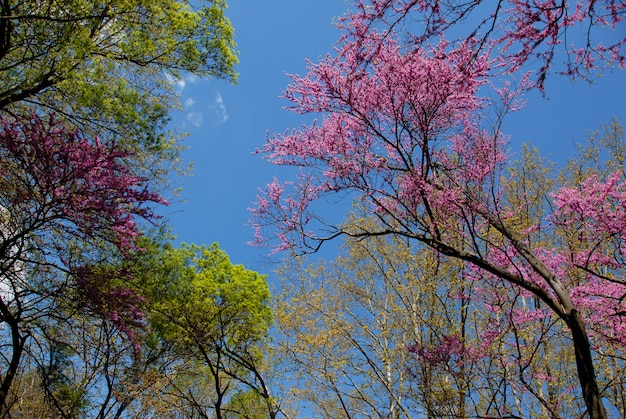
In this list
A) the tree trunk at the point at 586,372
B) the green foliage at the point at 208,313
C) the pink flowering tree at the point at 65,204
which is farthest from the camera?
the green foliage at the point at 208,313

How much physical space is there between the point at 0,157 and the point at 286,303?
19.9 feet

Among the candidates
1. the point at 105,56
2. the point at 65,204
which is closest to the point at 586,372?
the point at 65,204

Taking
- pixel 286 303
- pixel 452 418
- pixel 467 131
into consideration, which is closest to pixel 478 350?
pixel 452 418

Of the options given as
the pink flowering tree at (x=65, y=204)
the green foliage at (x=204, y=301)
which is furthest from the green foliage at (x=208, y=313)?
the pink flowering tree at (x=65, y=204)

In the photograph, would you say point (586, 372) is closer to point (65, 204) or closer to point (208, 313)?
point (65, 204)

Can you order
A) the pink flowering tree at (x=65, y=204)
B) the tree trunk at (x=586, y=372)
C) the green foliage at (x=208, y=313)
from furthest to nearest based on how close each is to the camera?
1. the green foliage at (x=208, y=313)
2. the pink flowering tree at (x=65, y=204)
3. the tree trunk at (x=586, y=372)

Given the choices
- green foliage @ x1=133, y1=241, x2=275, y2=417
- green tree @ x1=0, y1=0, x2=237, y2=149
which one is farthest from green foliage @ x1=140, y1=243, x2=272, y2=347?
green tree @ x1=0, y1=0, x2=237, y2=149

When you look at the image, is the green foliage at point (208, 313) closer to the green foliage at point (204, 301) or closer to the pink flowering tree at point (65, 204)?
the green foliage at point (204, 301)

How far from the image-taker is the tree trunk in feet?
10.5

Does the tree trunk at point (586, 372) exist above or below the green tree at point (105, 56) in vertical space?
below

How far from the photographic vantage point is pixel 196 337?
891cm

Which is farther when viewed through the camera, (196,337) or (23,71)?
(196,337)

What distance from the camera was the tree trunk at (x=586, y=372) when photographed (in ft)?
10.5

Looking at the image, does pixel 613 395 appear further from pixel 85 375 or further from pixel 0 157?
pixel 85 375
